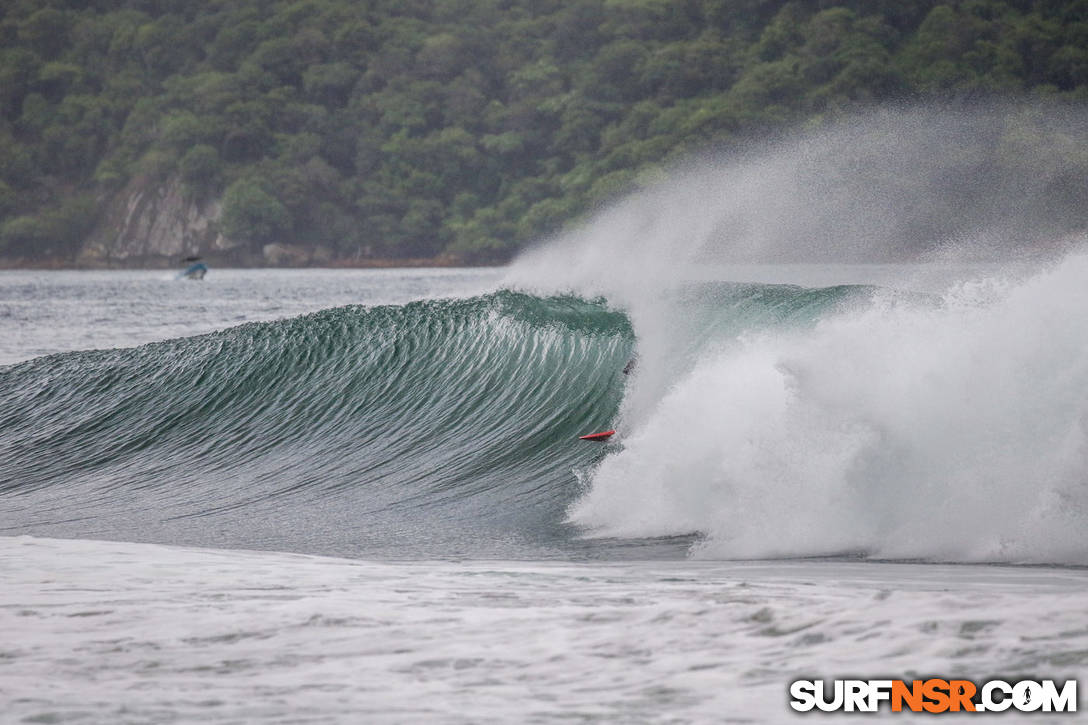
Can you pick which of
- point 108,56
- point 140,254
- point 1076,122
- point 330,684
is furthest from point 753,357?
point 108,56

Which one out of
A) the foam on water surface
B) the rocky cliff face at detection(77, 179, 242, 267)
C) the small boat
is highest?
the rocky cliff face at detection(77, 179, 242, 267)

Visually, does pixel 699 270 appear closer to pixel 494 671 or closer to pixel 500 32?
pixel 494 671

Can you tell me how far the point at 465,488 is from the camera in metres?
13.0

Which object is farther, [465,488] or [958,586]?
[465,488]

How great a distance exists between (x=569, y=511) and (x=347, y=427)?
537 centimetres

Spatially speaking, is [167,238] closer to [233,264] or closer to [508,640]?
[233,264]

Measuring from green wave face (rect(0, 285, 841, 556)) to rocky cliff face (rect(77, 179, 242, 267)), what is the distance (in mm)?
110858

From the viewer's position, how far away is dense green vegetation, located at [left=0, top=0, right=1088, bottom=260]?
100m

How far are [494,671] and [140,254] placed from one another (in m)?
133

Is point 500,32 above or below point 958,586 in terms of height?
above

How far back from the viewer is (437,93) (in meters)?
131

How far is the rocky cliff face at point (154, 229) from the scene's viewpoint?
130750 mm

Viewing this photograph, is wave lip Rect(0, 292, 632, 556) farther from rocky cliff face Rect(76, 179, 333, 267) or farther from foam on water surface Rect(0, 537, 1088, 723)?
rocky cliff face Rect(76, 179, 333, 267)

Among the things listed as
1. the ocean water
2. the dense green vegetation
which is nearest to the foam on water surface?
the ocean water
